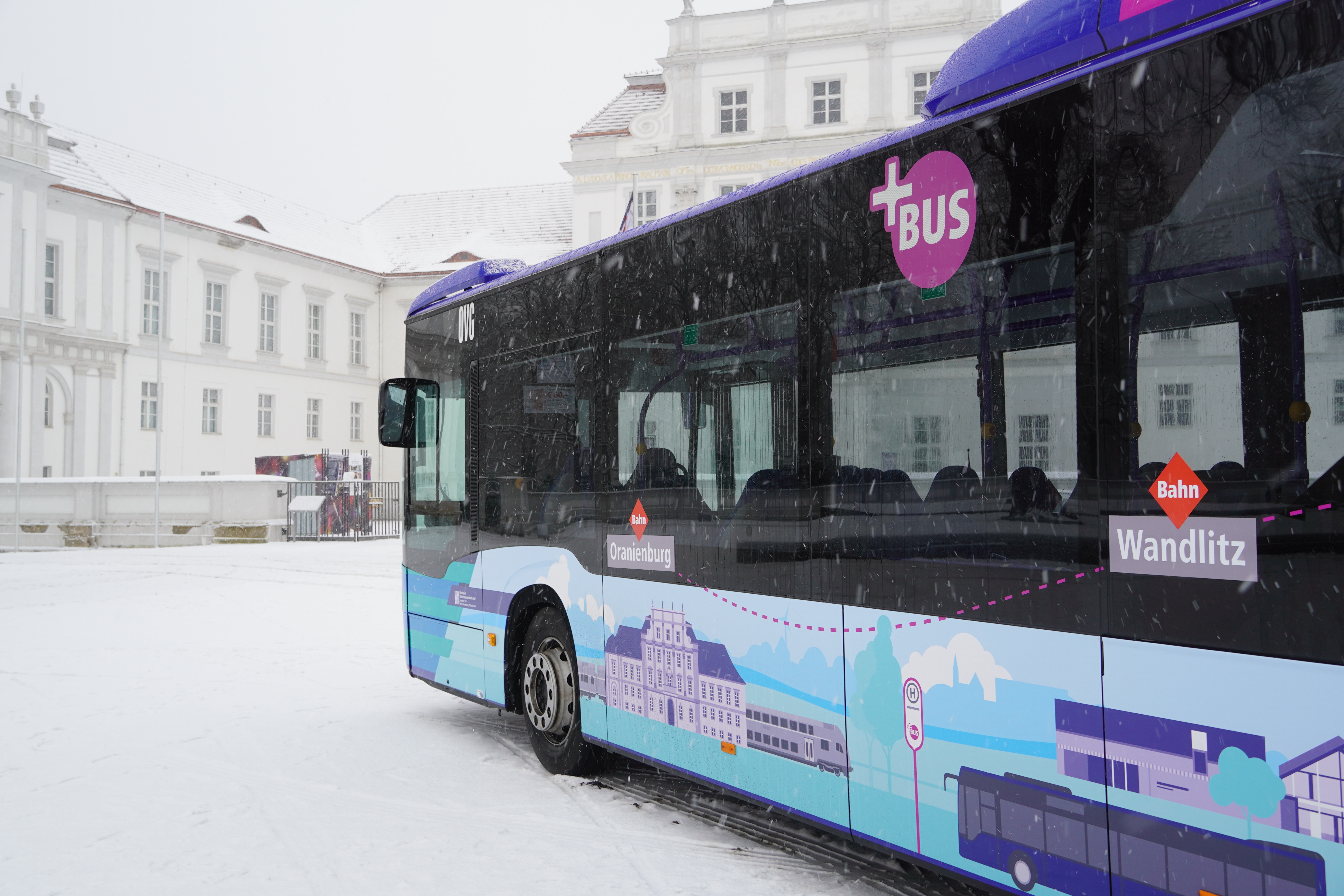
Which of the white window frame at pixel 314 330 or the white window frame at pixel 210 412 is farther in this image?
the white window frame at pixel 314 330

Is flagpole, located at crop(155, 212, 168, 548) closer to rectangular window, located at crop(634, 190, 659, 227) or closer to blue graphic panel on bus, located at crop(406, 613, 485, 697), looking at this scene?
rectangular window, located at crop(634, 190, 659, 227)

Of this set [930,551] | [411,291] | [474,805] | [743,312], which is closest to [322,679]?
[474,805]

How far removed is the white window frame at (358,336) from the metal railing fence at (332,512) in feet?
55.4

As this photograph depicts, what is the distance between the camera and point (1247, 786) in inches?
105

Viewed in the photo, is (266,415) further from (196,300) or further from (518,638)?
(518,638)

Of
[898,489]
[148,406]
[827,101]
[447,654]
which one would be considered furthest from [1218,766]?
[148,406]

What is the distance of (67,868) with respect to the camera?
4.63m

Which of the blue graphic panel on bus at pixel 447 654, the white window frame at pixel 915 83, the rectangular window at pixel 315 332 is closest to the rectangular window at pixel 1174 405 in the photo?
the blue graphic panel on bus at pixel 447 654

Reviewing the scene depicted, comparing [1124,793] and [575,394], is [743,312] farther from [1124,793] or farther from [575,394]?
[1124,793]

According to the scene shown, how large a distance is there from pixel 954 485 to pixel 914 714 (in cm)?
83

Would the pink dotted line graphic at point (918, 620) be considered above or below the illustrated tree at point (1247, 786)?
above

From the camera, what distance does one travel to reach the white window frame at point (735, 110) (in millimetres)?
37219

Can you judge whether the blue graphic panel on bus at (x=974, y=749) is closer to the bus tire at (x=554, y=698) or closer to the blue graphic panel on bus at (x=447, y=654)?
the bus tire at (x=554, y=698)

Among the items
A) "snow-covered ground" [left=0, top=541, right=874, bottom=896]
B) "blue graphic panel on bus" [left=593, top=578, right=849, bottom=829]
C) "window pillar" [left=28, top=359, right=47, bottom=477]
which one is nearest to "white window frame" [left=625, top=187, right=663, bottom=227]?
"window pillar" [left=28, top=359, right=47, bottom=477]
